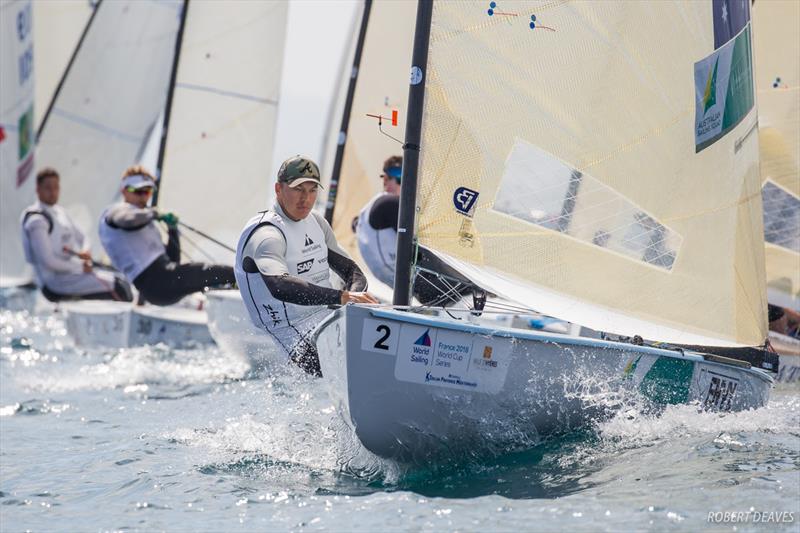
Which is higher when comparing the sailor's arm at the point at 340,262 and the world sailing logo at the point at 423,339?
the sailor's arm at the point at 340,262

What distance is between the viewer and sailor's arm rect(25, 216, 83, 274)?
1077cm

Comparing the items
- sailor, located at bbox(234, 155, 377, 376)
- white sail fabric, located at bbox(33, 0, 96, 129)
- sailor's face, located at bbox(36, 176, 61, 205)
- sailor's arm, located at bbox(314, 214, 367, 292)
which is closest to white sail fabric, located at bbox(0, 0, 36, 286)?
sailor's face, located at bbox(36, 176, 61, 205)

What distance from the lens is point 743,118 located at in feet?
20.3

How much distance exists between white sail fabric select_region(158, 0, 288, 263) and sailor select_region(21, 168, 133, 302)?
1361mm

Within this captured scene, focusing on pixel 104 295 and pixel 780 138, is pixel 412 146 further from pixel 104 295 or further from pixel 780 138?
pixel 104 295

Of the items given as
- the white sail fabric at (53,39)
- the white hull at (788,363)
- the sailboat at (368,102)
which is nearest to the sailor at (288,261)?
the white hull at (788,363)

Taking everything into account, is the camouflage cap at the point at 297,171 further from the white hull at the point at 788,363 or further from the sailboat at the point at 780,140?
the sailboat at the point at 780,140

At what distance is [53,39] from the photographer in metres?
16.0

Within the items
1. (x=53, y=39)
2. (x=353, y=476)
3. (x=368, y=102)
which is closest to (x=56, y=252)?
(x=368, y=102)

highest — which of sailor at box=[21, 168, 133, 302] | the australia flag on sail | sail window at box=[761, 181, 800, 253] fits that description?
the australia flag on sail

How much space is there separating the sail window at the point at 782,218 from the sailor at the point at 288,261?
16.2 ft

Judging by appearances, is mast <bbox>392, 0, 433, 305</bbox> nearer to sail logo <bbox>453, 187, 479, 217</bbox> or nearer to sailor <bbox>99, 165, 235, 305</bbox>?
sail logo <bbox>453, 187, 479, 217</bbox>

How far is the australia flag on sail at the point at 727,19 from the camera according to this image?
5.98 meters

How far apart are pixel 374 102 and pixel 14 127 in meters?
4.36
